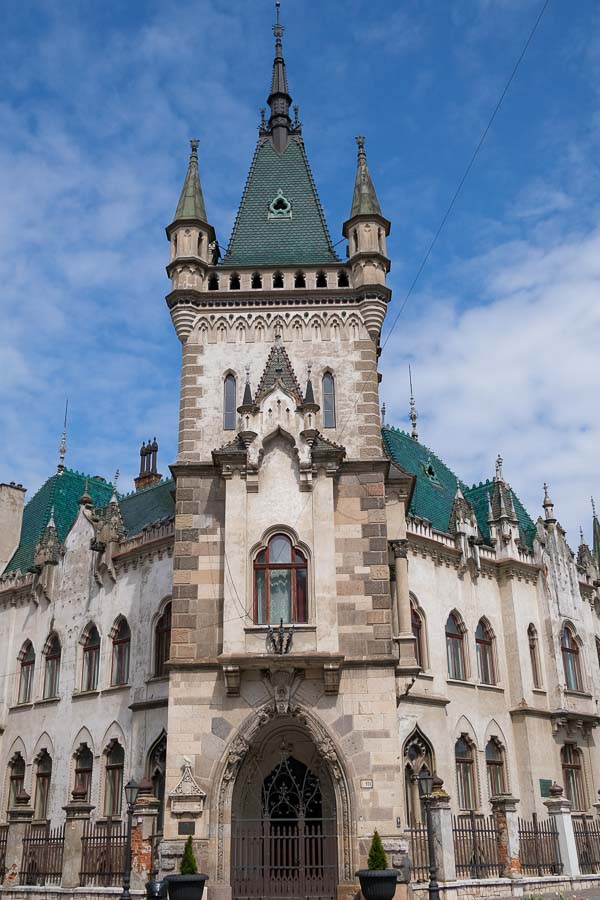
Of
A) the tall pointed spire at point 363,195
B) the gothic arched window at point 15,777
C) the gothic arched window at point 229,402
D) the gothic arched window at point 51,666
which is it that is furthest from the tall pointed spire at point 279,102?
the gothic arched window at point 15,777

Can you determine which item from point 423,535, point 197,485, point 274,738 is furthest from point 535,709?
point 197,485

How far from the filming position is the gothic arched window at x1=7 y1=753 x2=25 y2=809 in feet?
104

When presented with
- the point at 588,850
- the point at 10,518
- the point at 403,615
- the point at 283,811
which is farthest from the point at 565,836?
the point at 10,518

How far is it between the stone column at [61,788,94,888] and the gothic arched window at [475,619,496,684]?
1333cm

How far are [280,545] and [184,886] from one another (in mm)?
7459

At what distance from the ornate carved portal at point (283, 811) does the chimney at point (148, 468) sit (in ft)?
60.1

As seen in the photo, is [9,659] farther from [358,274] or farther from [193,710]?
[358,274]

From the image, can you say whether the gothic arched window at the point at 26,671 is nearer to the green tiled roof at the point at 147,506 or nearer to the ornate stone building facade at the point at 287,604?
the ornate stone building facade at the point at 287,604

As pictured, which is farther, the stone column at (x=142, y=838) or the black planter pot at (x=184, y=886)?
the stone column at (x=142, y=838)

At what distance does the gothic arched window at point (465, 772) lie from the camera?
28.1 m

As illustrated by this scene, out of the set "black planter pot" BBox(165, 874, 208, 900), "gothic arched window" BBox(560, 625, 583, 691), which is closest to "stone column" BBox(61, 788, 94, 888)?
"black planter pot" BBox(165, 874, 208, 900)

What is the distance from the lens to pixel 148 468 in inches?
1550

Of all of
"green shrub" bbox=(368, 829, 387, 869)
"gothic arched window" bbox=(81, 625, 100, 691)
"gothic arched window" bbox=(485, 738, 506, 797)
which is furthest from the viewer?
"gothic arched window" bbox=(81, 625, 100, 691)

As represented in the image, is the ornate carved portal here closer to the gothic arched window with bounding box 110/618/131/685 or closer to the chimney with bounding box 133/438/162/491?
the gothic arched window with bounding box 110/618/131/685
